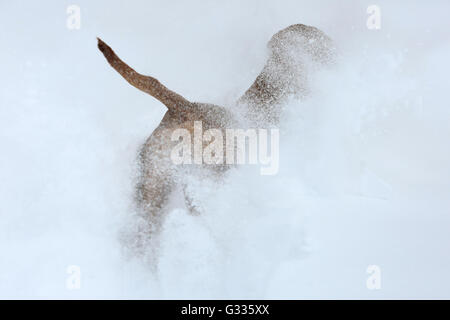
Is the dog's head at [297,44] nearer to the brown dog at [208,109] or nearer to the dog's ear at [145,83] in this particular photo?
the brown dog at [208,109]

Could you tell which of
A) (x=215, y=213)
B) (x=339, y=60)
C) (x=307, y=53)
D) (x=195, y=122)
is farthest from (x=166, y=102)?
(x=339, y=60)

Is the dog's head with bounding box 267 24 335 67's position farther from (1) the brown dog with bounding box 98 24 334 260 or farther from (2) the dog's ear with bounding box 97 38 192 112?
(2) the dog's ear with bounding box 97 38 192 112

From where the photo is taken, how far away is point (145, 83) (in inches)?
60.1

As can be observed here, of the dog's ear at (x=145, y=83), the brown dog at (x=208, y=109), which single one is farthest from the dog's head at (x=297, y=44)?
the dog's ear at (x=145, y=83)

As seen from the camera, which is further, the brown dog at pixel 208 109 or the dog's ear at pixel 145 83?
the brown dog at pixel 208 109

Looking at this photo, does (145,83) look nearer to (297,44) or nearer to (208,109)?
(208,109)

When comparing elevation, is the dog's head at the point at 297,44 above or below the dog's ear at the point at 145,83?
above

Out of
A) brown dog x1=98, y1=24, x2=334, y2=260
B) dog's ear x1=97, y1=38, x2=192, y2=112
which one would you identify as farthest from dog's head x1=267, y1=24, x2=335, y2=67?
dog's ear x1=97, y1=38, x2=192, y2=112

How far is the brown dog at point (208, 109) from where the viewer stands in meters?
1.60

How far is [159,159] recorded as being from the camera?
161cm

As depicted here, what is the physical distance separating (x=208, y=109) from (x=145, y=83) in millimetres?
286

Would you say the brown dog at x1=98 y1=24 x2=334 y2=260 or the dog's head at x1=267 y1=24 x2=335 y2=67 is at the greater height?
the dog's head at x1=267 y1=24 x2=335 y2=67

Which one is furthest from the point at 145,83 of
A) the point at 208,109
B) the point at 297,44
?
the point at 297,44

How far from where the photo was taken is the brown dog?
1.60 metres
